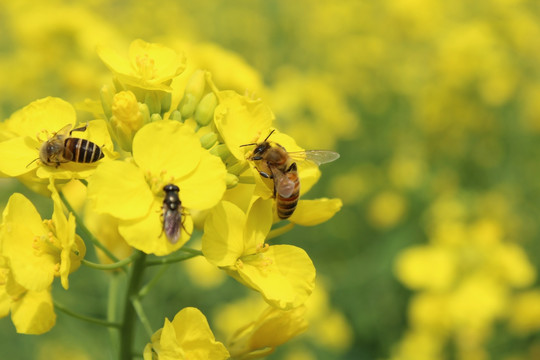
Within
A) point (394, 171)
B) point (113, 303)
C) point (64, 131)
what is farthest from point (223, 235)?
point (394, 171)

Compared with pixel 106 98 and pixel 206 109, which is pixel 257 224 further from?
pixel 106 98

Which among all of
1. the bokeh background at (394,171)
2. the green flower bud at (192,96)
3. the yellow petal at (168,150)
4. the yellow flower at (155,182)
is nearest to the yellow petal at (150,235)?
the yellow flower at (155,182)

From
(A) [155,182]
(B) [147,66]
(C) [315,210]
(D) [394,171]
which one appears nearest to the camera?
(A) [155,182]

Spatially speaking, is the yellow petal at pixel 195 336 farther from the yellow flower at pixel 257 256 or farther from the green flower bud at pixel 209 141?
the green flower bud at pixel 209 141

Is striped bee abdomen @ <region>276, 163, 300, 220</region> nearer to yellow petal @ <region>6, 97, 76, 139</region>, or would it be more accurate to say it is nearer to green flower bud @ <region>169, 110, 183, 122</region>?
green flower bud @ <region>169, 110, 183, 122</region>

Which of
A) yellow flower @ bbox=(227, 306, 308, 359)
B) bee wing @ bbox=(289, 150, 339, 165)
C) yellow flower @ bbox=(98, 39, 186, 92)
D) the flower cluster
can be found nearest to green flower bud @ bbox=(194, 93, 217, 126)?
the flower cluster

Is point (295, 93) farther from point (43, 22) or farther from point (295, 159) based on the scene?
point (295, 159)
